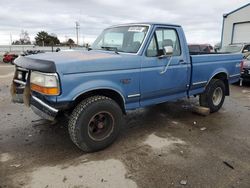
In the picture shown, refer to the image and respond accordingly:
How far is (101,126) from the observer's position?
423 cm

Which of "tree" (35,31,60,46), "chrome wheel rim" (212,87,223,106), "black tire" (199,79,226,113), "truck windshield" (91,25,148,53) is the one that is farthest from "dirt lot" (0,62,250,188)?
"tree" (35,31,60,46)

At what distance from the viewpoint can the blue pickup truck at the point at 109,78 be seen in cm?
369

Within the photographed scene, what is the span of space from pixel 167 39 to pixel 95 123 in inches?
89.5

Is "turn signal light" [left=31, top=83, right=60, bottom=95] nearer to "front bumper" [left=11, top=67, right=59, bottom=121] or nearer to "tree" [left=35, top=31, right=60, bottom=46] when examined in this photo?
"front bumper" [left=11, top=67, right=59, bottom=121]

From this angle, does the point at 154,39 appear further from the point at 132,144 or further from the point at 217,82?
the point at 217,82

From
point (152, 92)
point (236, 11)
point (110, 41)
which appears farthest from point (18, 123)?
point (236, 11)

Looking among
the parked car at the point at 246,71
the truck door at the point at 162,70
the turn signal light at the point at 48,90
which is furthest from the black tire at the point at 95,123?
the parked car at the point at 246,71

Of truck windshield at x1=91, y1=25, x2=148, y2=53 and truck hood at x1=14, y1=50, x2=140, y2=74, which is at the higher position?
truck windshield at x1=91, y1=25, x2=148, y2=53

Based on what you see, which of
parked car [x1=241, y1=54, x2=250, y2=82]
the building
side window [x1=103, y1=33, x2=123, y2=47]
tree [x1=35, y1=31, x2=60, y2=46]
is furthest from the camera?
tree [x1=35, y1=31, x2=60, y2=46]

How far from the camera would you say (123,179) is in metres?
3.34

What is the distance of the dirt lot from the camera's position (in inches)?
131

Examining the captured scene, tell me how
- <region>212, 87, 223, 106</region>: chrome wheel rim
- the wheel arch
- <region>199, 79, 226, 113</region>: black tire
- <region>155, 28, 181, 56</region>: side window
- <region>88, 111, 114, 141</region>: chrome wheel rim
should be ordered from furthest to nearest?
<region>212, 87, 223, 106</region>: chrome wheel rim
<region>199, 79, 226, 113</region>: black tire
<region>155, 28, 181, 56</region>: side window
<region>88, 111, 114, 141</region>: chrome wheel rim
the wheel arch

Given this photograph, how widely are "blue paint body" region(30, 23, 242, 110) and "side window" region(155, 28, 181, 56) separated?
0.33 ft

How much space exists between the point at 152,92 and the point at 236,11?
72.7ft
